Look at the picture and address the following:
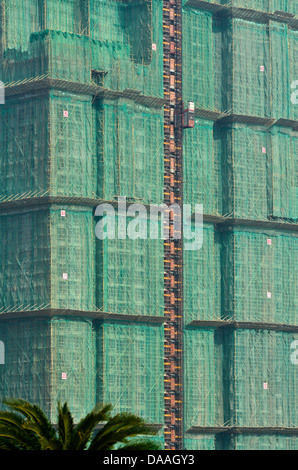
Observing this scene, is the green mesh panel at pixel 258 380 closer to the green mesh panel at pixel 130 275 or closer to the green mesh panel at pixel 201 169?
the green mesh panel at pixel 130 275

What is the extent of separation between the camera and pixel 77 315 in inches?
6821

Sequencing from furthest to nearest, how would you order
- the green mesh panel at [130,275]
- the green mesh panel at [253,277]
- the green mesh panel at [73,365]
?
1. the green mesh panel at [253,277]
2. the green mesh panel at [130,275]
3. the green mesh panel at [73,365]

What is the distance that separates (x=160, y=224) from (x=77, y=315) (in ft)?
62.6

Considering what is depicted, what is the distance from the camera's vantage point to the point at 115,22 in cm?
19250

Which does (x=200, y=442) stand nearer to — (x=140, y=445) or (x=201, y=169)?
(x=201, y=169)

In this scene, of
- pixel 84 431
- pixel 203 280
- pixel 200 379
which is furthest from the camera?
pixel 203 280

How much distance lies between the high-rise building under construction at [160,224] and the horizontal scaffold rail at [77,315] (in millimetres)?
271

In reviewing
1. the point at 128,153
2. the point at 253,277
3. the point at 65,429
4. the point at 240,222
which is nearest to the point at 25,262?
the point at 128,153

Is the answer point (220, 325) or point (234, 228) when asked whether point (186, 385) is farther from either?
point (234, 228)

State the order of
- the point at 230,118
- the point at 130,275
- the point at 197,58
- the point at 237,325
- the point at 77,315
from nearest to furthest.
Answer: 1. the point at 77,315
2. the point at 130,275
3. the point at 237,325
4. the point at 230,118
5. the point at 197,58

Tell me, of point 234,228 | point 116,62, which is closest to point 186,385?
point 234,228

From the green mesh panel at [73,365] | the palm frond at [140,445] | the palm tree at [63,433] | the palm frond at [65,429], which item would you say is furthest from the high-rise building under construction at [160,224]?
the palm frond at [140,445]

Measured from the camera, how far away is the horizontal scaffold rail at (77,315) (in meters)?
171

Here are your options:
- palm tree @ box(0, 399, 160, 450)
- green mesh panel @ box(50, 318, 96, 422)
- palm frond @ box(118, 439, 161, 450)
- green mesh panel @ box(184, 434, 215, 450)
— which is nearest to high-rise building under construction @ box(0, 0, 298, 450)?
green mesh panel @ box(50, 318, 96, 422)
